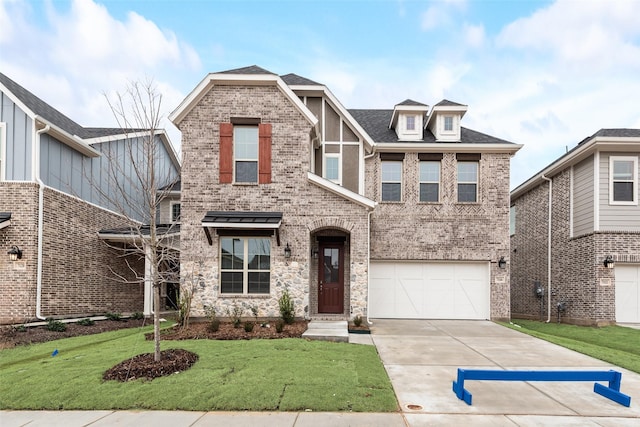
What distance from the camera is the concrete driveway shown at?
16.4ft

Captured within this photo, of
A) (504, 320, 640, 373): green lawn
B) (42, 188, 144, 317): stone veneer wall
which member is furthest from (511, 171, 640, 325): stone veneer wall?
(42, 188, 144, 317): stone veneer wall

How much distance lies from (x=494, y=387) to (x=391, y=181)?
30.8 feet

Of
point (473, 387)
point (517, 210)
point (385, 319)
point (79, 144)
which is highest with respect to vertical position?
point (79, 144)

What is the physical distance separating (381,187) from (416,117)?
10.3ft

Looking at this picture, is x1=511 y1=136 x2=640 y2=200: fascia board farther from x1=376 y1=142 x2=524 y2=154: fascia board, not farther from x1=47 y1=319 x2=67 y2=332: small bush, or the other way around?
x1=47 y1=319 x2=67 y2=332: small bush

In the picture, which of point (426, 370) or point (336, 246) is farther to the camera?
point (336, 246)

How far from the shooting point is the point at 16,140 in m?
12.2

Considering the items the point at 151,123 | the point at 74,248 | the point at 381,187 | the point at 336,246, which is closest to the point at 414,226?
the point at 381,187

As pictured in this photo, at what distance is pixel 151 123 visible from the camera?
744 cm

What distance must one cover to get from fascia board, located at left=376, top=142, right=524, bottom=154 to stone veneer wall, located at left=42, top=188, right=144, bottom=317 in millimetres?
9601

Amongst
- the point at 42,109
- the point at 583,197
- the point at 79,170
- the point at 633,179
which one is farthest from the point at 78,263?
the point at 633,179

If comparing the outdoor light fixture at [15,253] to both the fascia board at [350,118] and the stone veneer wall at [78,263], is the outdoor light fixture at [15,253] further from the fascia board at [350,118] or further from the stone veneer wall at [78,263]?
the fascia board at [350,118]

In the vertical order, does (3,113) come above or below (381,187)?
above

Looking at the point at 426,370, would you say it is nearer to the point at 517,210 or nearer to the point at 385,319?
the point at 385,319
